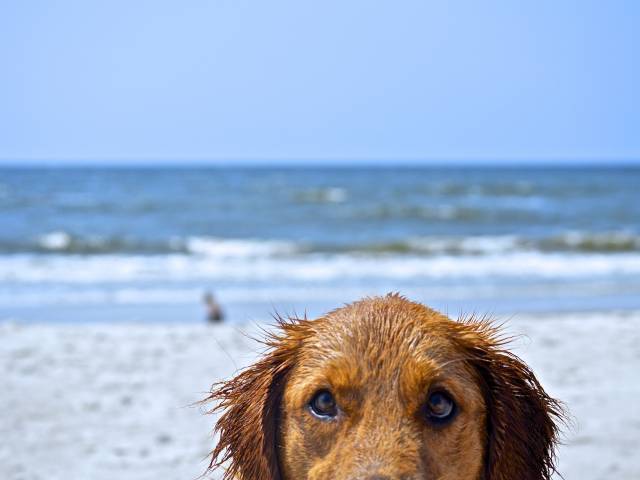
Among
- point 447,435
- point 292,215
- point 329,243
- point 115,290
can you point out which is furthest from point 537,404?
point 292,215

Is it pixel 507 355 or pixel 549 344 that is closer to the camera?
pixel 507 355

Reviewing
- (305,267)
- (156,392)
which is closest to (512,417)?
(156,392)

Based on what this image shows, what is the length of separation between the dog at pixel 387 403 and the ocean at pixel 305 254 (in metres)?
1.32

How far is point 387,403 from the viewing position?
7.51 ft

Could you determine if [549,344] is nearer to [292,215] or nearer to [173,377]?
[173,377]

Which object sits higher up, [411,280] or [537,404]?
[537,404]

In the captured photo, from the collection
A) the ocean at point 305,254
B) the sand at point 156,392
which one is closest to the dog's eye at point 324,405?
the ocean at point 305,254

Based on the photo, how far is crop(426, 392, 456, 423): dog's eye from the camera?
7.60 ft

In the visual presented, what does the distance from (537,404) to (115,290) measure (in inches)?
507

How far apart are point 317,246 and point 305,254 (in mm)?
1338

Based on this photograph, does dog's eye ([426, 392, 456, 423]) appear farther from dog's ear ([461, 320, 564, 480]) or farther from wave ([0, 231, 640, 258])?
wave ([0, 231, 640, 258])

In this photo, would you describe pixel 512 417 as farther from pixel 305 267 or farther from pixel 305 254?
pixel 305 254

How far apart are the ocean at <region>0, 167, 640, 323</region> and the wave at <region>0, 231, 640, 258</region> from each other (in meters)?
0.05

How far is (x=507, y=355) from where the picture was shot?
8.70ft
